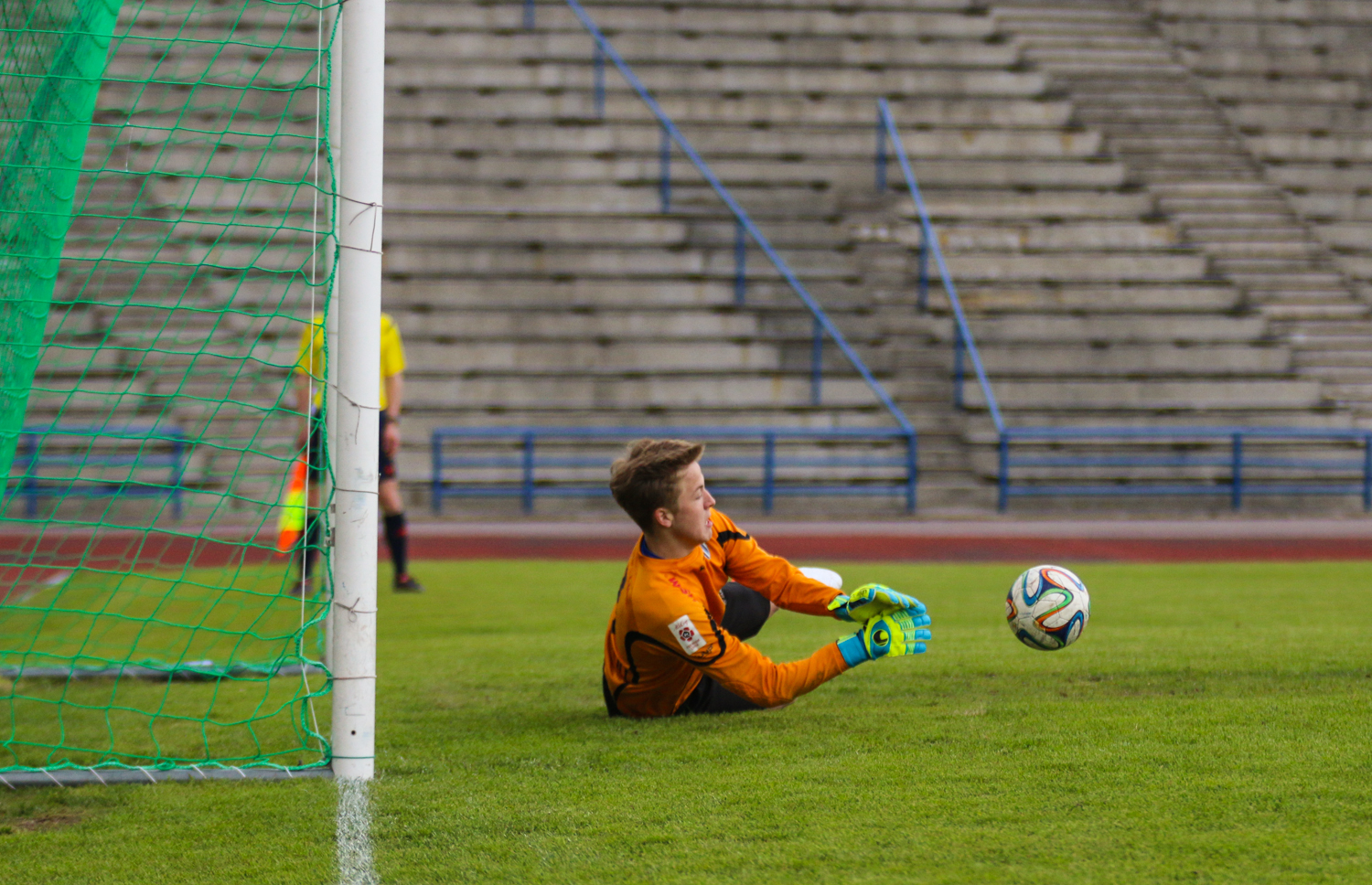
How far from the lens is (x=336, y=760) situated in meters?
3.17

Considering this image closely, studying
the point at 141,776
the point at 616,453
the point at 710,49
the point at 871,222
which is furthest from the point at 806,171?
the point at 141,776

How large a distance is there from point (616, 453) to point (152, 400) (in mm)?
4315

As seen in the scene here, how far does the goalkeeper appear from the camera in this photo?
134 inches

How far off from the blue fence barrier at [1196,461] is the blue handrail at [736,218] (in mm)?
1251

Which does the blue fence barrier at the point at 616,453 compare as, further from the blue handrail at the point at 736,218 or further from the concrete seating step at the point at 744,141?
the concrete seating step at the point at 744,141

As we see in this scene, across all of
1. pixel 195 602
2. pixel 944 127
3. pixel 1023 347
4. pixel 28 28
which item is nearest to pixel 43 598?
pixel 195 602

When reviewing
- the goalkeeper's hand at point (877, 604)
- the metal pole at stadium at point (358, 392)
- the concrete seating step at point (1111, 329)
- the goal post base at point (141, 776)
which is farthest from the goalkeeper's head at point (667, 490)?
the concrete seating step at point (1111, 329)

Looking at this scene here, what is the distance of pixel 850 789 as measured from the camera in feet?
9.53

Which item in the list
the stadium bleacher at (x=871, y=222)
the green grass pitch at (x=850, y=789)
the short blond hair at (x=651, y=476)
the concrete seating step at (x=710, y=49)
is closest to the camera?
the green grass pitch at (x=850, y=789)

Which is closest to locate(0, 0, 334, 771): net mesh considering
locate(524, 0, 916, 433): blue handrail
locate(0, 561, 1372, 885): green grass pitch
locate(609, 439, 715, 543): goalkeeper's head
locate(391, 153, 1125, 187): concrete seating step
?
locate(0, 561, 1372, 885): green grass pitch

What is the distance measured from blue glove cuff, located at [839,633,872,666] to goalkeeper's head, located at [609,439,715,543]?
1.63 ft

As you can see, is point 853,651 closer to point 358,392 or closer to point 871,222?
point 358,392

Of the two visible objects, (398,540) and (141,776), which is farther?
(398,540)

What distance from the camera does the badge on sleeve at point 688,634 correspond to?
3.39m
